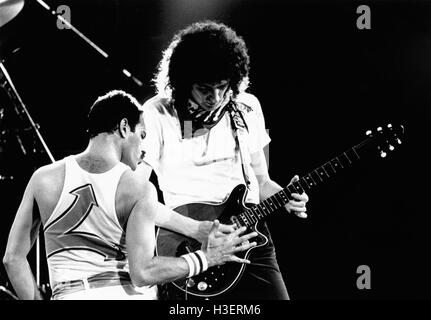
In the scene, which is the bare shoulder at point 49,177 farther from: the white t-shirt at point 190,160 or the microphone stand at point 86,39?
the microphone stand at point 86,39

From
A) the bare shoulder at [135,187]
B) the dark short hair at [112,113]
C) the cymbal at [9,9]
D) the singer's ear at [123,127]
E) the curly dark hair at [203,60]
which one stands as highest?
the cymbal at [9,9]

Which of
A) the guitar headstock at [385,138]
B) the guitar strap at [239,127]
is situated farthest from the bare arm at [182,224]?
the guitar headstock at [385,138]

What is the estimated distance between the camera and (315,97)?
3287mm

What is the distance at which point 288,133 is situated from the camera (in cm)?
324

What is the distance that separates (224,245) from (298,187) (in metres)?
0.54

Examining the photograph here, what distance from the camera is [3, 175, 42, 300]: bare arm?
229 centimetres

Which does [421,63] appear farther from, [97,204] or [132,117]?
[97,204]

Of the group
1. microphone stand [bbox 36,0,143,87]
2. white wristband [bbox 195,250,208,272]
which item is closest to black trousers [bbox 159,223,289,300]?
white wristband [bbox 195,250,208,272]

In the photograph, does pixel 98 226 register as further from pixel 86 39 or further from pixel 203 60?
pixel 86 39

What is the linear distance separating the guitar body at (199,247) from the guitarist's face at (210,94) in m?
0.49

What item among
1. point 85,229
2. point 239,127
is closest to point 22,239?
point 85,229

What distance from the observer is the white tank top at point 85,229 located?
2227 millimetres

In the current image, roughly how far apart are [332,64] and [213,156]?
992 millimetres
